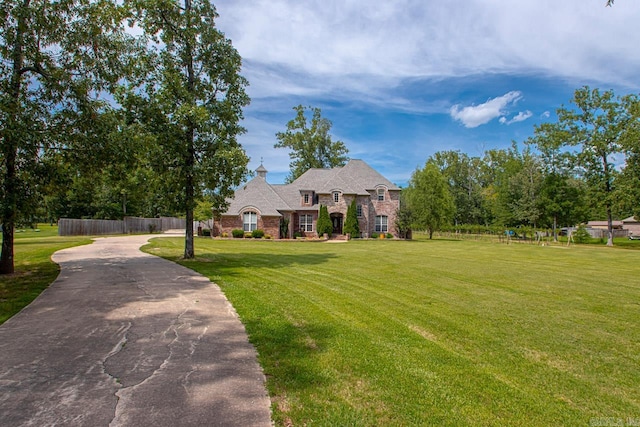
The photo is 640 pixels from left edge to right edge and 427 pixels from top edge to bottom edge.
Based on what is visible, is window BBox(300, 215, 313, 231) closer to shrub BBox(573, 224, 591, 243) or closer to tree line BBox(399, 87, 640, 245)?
tree line BBox(399, 87, 640, 245)

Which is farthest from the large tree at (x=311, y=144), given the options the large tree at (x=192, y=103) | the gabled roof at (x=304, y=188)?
the large tree at (x=192, y=103)

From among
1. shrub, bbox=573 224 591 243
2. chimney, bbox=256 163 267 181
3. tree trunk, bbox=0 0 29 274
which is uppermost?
chimney, bbox=256 163 267 181

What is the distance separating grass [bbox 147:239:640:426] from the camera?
336cm

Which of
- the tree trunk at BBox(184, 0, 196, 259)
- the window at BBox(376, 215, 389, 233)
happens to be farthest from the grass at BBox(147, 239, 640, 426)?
the window at BBox(376, 215, 389, 233)

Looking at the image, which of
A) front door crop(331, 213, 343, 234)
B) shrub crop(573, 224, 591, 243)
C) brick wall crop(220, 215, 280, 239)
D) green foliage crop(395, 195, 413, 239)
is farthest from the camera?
shrub crop(573, 224, 591, 243)

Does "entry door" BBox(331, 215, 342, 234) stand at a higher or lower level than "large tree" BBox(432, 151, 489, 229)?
lower

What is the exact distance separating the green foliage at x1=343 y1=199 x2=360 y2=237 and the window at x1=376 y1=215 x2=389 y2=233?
2.88 metres

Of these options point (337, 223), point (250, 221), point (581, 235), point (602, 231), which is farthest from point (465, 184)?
point (250, 221)

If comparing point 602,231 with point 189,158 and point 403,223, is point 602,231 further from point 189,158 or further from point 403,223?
point 189,158

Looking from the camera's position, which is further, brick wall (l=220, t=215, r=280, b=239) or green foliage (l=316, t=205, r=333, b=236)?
green foliage (l=316, t=205, r=333, b=236)

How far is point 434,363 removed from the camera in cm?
438

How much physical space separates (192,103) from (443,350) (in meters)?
12.7

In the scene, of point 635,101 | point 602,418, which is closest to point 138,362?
point 602,418

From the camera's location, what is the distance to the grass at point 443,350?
3.36 metres
